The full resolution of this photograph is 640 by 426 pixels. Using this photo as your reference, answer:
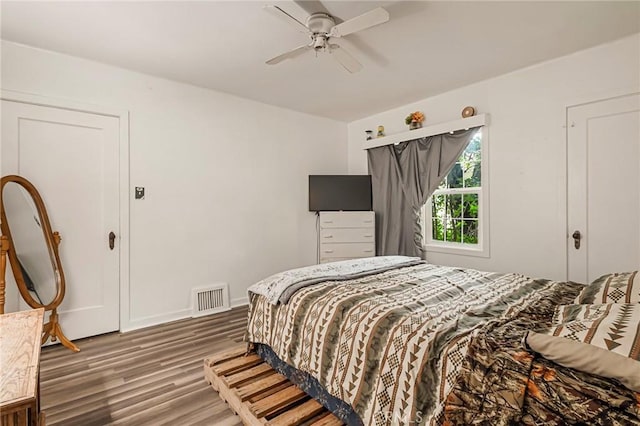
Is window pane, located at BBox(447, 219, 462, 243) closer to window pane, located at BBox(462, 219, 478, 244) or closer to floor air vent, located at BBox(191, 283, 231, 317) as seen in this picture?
window pane, located at BBox(462, 219, 478, 244)

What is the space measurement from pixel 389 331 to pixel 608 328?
2.45 feet

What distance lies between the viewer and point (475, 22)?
87.5 inches

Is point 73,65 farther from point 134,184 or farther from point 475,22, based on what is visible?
point 475,22

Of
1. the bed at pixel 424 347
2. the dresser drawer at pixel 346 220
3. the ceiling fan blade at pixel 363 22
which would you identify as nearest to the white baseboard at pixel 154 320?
the bed at pixel 424 347

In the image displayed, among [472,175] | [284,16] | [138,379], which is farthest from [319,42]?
[138,379]

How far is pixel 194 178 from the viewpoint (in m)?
3.39

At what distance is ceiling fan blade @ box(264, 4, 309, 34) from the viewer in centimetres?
178

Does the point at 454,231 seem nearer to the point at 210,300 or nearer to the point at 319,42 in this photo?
the point at 319,42

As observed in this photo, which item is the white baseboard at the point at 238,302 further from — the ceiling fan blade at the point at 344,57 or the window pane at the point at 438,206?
the ceiling fan blade at the point at 344,57

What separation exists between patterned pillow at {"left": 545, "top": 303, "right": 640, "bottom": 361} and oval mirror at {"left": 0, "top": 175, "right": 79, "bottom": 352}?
3326mm

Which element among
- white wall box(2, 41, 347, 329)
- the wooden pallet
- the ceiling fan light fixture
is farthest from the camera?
white wall box(2, 41, 347, 329)

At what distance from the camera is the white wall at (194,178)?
2.84m

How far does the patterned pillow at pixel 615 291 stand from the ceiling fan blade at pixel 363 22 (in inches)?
72.4

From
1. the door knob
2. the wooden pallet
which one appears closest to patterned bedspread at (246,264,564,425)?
the wooden pallet
